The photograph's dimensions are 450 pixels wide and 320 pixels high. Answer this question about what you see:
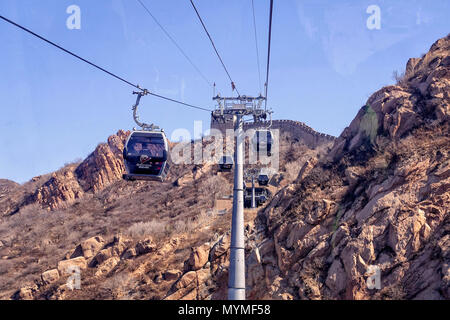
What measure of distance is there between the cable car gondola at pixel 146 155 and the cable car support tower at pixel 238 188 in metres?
2.32

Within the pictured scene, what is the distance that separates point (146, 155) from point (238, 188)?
Result: 3.87 m

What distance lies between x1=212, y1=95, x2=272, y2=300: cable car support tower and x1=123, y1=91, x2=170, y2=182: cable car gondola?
2322 millimetres

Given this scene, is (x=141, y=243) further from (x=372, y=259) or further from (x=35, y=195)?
(x=35, y=195)

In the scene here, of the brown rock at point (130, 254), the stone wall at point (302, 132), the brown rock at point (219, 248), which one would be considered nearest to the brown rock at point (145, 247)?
the brown rock at point (130, 254)

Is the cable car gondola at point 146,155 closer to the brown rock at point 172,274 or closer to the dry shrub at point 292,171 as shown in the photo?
the brown rock at point 172,274

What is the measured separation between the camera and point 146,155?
13.8 meters

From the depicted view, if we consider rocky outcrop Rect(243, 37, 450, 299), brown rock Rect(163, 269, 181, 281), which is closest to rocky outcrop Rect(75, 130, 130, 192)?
brown rock Rect(163, 269, 181, 281)

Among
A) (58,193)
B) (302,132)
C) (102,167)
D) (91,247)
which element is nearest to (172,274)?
(91,247)

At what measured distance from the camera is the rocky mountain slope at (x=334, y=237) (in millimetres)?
12195

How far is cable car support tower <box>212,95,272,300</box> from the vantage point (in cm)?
1048

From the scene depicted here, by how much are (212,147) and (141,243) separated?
38.8 meters

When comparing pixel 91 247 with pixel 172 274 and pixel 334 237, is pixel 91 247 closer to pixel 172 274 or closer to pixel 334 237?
pixel 172 274

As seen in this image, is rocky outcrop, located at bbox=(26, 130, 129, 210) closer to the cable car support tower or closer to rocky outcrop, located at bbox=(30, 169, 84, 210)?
rocky outcrop, located at bbox=(30, 169, 84, 210)
